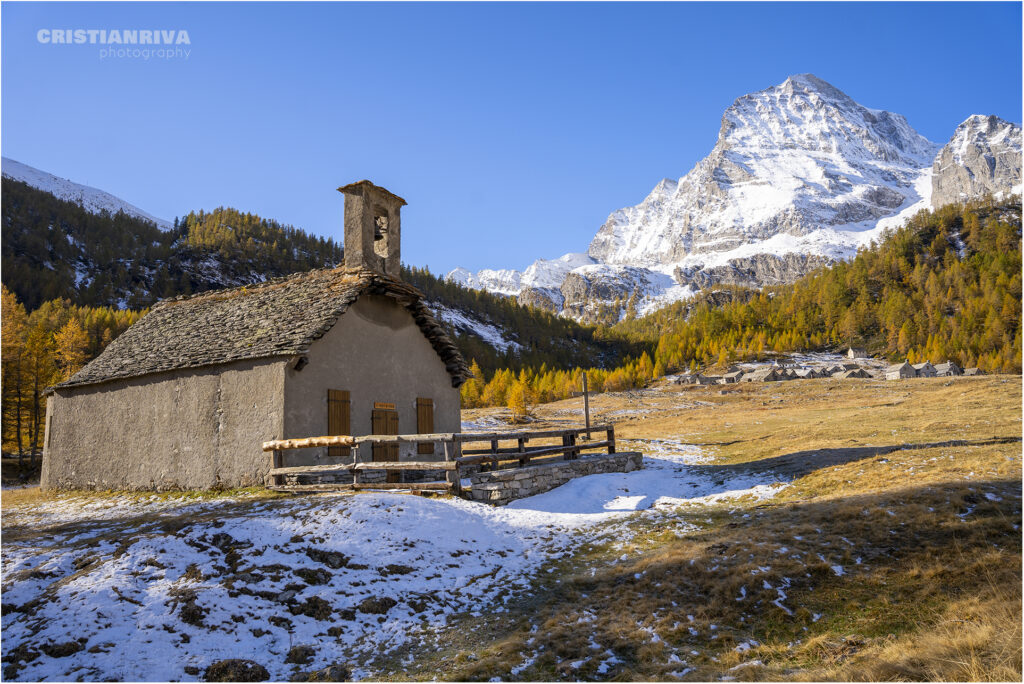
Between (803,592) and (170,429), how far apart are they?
18672 millimetres

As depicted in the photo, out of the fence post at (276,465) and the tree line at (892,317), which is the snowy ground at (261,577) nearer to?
the fence post at (276,465)

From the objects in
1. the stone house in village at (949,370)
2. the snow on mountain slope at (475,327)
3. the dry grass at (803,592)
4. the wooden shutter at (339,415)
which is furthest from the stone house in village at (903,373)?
the snow on mountain slope at (475,327)

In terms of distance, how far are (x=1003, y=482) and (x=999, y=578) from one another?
14.3ft

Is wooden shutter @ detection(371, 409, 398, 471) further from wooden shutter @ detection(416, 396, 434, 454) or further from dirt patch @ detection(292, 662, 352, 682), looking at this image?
dirt patch @ detection(292, 662, 352, 682)

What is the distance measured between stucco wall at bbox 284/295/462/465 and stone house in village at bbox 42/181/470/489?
0.13 feet

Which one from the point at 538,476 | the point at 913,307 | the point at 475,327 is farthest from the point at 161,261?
the point at 913,307

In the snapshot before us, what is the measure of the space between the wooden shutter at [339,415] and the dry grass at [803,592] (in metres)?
9.07

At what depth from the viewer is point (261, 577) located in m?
8.88

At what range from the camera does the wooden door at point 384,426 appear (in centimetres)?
1917

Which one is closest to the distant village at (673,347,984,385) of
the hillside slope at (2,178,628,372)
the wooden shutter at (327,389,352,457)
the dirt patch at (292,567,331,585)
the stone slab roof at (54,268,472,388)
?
the hillside slope at (2,178,628,372)

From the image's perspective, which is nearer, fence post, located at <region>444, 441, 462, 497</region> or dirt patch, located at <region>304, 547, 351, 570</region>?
dirt patch, located at <region>304, 547, 351, 570</region>

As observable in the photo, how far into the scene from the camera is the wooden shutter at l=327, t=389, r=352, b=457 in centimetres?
1769

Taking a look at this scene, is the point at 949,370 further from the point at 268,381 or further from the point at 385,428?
the point at 268,381

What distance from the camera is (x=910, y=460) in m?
14.1
